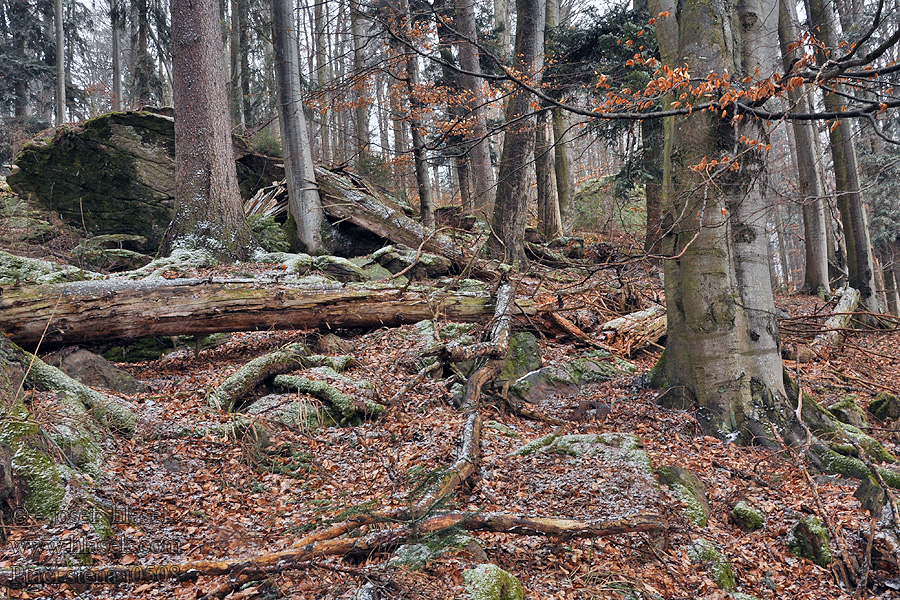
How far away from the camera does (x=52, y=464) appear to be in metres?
3.13

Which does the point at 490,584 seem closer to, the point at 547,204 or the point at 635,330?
the point at 635,330

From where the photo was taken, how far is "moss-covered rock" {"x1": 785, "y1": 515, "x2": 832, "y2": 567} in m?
3.23

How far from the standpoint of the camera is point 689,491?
3.69 m

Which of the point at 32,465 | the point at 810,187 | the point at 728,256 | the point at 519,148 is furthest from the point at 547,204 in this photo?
the point at 32,465

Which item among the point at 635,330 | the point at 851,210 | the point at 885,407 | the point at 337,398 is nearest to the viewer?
the point at 337,398

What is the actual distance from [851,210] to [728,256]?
8.81m

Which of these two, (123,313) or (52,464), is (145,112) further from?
(52,464)

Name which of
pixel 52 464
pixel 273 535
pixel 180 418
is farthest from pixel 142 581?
pixel 180 418

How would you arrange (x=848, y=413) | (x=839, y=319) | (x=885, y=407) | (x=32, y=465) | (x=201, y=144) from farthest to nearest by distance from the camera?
(x=839, y=319) < (x=201, y=144) < (x=885, y=407) < (x=848, y=413) < (x=32, y=465)

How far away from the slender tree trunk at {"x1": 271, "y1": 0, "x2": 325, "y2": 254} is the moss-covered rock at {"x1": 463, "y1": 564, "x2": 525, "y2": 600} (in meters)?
7.94

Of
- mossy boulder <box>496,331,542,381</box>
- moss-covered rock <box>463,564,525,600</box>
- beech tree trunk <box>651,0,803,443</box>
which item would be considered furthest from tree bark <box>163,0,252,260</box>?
moss-covered rock <box>463,564,525,600</box>

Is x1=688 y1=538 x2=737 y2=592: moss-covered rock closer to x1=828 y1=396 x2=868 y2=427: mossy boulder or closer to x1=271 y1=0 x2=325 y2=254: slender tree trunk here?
x1=828 y1=396 x2=868 y2=427: mossy boulder

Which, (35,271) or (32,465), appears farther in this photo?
(35,271)

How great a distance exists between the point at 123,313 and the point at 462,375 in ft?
12.0
